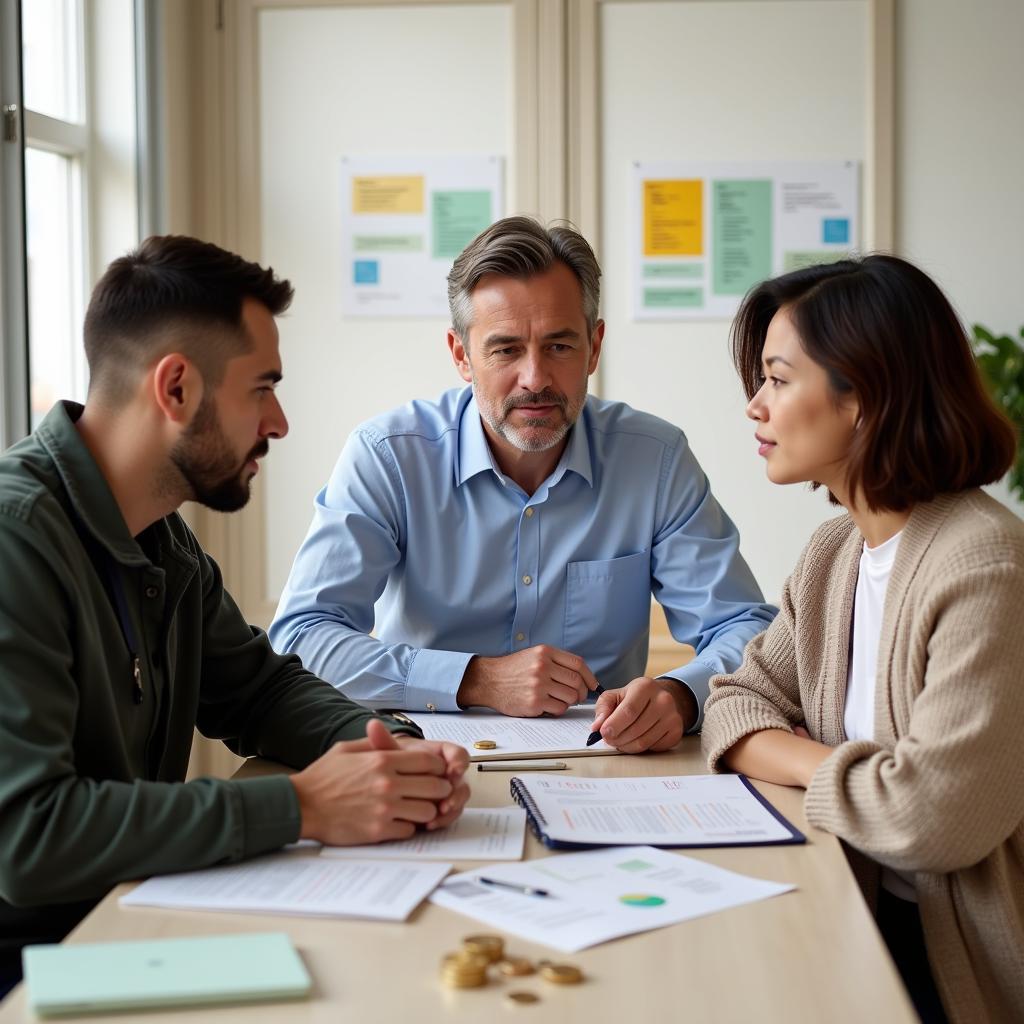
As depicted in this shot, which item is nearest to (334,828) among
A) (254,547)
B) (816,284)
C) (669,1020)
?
(669,1020)

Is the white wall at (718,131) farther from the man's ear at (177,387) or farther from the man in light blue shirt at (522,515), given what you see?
the man's ear at (177,387)

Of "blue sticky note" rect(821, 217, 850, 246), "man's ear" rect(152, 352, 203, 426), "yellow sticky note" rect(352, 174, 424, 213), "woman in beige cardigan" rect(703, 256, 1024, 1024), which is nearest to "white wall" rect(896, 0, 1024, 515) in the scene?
"blue sticky note" rect(821, 217, 850, 246)

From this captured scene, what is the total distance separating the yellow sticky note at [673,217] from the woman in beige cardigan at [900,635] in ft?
6.12

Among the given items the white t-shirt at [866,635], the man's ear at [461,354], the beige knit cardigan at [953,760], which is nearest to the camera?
Result: the beige knit cardigan at [953,760]

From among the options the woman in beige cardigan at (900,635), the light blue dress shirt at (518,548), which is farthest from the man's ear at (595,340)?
the woman in beige cardigan at (900,635)

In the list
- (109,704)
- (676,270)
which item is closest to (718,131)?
(676,270)

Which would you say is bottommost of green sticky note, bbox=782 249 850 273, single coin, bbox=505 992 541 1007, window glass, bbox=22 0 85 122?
single coin, bbox=505 992 541 1007

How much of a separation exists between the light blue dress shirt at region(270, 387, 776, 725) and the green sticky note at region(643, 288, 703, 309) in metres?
1.45

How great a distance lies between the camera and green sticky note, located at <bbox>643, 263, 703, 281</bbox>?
3.69m

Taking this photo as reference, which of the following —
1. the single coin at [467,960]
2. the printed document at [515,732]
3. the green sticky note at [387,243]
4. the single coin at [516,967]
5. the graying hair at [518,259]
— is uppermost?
the green sticky note at [387,243]

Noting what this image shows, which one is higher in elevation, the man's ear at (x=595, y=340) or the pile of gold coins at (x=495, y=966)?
the man's ear at (x=595, y=340)

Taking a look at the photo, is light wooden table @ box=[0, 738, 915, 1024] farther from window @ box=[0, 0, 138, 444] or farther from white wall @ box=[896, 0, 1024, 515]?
white wall @ box=[896, 0, 1024, 515]

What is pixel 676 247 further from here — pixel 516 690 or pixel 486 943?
pixel 486 943

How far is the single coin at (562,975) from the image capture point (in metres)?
0.97
